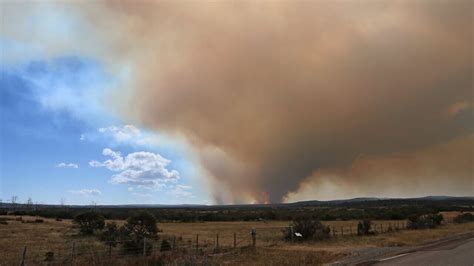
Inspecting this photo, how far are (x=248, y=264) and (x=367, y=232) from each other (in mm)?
26191

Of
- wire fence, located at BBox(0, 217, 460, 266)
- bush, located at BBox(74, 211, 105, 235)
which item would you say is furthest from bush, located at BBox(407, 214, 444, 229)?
bush, located at BBox(74, 211, 105, 235)

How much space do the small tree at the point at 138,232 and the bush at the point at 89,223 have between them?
34.6 ft

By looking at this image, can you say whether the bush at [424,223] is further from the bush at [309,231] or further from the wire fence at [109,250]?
the wire fence at [109,250]

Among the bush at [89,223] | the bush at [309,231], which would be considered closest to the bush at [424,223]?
the bush at [309,231]

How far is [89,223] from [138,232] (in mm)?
18922

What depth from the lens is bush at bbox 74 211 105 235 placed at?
52156mm

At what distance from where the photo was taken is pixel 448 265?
16.2 meters

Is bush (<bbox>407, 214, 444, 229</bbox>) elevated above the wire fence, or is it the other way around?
bush (<bbox>407, 214, 444, 229</bbox>)

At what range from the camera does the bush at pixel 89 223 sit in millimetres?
52156

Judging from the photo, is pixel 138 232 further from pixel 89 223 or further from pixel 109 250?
pixel 89 223

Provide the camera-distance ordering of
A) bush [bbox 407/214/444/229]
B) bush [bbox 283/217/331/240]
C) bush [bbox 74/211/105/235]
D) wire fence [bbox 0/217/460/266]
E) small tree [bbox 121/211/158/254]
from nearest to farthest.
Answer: wire fence [bbox 0/217/460/266] → small tree [bbox 121/211/158/254] → bush [bbox 283/217/331/240] → bush [bbox 407/214/444/229] → bush [bbox 74/211/105/235]

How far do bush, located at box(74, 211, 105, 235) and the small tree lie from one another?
1054 cm

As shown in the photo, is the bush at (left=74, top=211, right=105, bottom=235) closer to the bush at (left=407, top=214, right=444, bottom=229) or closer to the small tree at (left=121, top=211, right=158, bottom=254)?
the small tree at (left=121, top=211, right=158, bottom=254)

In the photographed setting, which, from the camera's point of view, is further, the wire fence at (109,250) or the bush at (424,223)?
the bush at (424,223)
